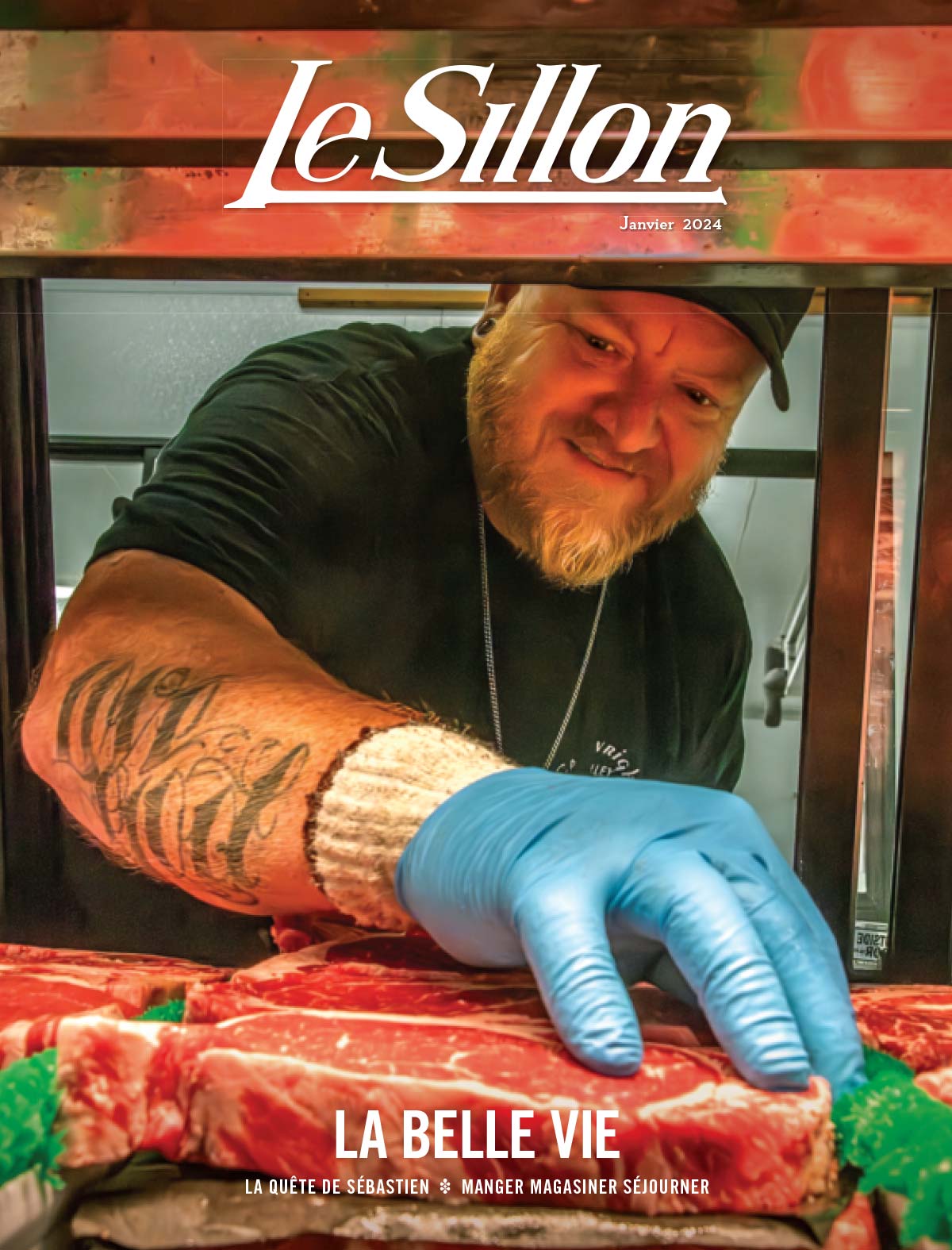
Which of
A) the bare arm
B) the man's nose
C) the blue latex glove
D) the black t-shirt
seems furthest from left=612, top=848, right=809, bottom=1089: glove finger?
the man's nose

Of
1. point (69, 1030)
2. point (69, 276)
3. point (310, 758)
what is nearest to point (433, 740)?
point (310, 758)

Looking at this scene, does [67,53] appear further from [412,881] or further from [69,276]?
[412,881]

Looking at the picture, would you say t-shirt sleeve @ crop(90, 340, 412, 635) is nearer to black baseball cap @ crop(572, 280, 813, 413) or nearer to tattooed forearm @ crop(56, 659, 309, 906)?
tattooed forearm @ crop(56, 659, 309, 906)

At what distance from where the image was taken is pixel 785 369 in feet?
4.76

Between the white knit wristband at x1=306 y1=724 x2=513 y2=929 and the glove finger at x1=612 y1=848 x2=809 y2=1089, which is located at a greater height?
the white knit wristband at x1=306 y1=724 x2=513 y2=929

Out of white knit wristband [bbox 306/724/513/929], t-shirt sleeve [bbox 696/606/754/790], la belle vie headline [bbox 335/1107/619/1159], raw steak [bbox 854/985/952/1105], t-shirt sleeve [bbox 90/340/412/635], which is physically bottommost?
la belle vie headline [bbox 335/1107/619/1159]

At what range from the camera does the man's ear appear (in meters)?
1.46

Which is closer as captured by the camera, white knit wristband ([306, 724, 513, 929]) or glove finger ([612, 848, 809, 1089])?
glove finger ([612, 848, 809, 1089])

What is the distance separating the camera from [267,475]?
59.0 inches

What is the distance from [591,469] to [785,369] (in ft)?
0.99

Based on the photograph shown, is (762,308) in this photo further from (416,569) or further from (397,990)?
(397,990)

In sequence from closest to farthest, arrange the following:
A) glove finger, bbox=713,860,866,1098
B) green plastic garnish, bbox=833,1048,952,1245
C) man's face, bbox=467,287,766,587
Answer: green plastic garnish, bbox=833,1048,952,1245
glove finger, bbox=713,860,866,1098
man's face, bbox=467,287,766,587

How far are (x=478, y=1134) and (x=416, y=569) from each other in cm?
77

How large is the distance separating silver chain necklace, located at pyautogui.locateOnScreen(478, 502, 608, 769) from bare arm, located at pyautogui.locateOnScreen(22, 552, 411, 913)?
14 cm
